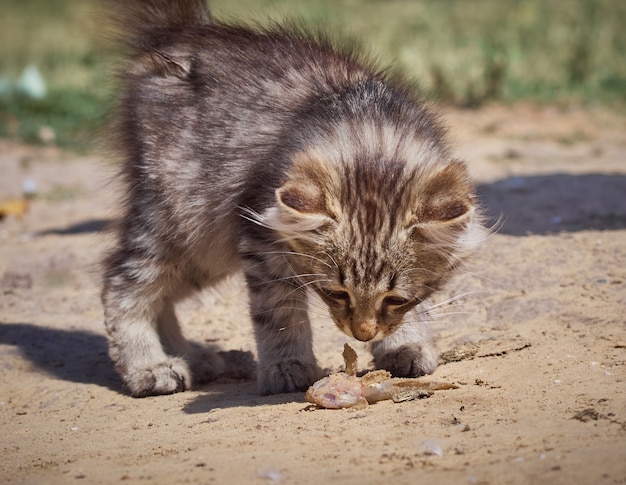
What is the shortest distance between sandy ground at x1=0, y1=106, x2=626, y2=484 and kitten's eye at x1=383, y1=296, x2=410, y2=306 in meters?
0.45

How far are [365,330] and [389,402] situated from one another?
13.8 inches

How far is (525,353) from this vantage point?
15.4 ft

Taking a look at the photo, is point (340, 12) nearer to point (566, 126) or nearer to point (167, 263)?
point (566, 126)

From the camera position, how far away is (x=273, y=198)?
4.37 meters

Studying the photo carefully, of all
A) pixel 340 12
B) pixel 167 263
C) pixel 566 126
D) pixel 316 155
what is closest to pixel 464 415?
pixel 316 155

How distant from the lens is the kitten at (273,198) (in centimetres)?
409

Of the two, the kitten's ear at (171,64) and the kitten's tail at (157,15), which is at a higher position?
the kitten's tail at (157,15)

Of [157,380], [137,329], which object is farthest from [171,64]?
[157,380]

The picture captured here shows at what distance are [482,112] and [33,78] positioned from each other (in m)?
5.77

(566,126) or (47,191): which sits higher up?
(566,126)

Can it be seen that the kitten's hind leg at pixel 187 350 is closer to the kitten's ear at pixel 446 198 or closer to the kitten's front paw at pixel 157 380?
the kitten's front paw at pixel 157 380

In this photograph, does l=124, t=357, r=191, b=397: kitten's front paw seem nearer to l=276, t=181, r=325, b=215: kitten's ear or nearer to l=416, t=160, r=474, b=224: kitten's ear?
l=276, t=181, r=325, b=215: kitten's ear

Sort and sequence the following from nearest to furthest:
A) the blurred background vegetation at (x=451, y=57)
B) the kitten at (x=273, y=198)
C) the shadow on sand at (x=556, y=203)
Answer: the kitten at (x=273, y=198) → the shadow on sand at (x=556, y=203) → the blurred background vegetation at (x=451, y=57)

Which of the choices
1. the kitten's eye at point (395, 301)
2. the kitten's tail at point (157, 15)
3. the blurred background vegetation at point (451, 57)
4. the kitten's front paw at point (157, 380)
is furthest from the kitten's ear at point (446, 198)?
the blurred background vegetation at point (451, 57)
